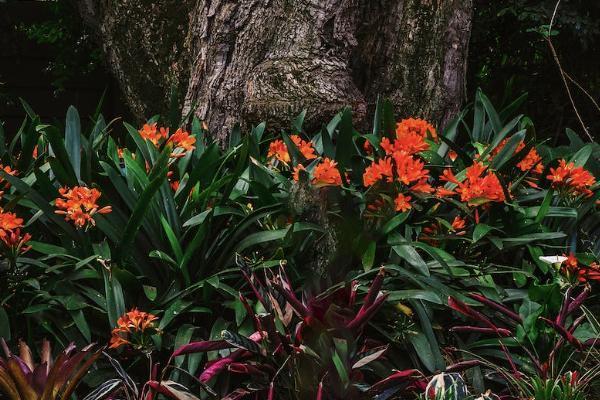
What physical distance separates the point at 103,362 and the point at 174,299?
300 mm

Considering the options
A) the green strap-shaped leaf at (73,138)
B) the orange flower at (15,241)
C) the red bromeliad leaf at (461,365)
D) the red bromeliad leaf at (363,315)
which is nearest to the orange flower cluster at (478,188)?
the red bromeliad leaf at (461,365)

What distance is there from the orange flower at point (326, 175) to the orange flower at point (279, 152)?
405mm

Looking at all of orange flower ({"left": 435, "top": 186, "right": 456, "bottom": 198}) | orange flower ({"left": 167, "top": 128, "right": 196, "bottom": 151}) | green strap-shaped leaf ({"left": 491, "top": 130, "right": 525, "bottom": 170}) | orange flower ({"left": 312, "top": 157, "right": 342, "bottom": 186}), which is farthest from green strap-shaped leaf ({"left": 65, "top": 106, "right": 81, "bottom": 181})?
green strap-shaped leaf ({"left": 491, "top": 130, "right": 525, "bottom": 170})

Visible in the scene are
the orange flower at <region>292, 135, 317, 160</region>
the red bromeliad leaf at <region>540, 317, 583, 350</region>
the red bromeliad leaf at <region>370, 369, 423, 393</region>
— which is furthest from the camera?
the orange flower at <region>292, 135, 317, 160</region>

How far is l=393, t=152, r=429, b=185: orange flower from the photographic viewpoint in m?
3.08

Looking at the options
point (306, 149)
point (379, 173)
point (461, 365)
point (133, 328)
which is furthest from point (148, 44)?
point (461, 365)

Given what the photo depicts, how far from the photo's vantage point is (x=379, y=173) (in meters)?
3.10

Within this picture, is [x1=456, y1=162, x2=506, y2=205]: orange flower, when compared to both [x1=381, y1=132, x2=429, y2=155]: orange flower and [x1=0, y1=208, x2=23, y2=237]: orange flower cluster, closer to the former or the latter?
[x1=381, y1=132, x2=429, y2=155]: orange flower

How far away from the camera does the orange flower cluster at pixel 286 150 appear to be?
350cm

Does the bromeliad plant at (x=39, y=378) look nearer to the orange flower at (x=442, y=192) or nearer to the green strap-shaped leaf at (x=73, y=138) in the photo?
the green strap-shaped leaf at (x=73, y=138)

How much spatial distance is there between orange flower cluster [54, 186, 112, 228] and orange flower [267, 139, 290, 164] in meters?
0.85

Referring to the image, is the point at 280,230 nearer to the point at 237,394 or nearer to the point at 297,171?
the point at 297,171

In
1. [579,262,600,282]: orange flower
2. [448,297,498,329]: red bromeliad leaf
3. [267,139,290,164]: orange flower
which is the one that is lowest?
[579,262,600,282]: orange flower

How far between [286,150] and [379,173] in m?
0.62
